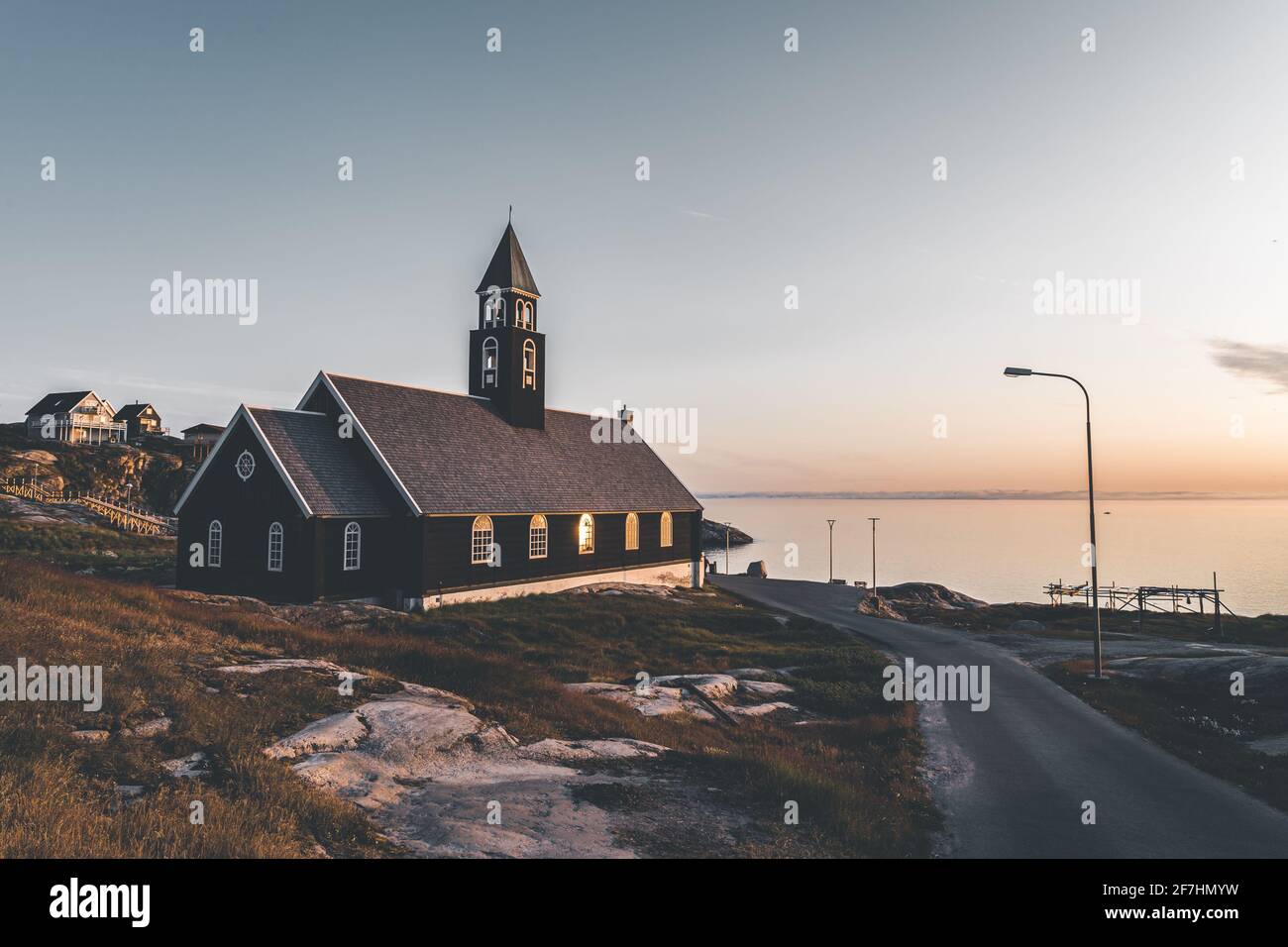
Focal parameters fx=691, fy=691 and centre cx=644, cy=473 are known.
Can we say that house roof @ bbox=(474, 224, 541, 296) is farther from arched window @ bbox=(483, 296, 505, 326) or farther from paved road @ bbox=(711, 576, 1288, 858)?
paved road @ bbox=(711, 576, 1288, 858)

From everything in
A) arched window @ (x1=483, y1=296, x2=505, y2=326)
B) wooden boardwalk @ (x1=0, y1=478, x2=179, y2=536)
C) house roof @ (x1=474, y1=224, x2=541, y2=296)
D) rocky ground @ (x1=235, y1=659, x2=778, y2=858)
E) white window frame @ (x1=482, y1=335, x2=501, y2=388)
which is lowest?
rocky ground @ (x1=235, y1=659, x2=778, y2=858)

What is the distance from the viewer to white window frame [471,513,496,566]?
116ft

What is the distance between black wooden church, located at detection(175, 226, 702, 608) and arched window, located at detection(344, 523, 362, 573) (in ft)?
0.21

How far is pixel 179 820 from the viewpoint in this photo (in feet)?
28.6

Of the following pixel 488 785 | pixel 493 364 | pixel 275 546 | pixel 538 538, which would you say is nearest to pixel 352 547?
pixel 275 546

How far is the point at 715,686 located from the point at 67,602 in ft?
61.4

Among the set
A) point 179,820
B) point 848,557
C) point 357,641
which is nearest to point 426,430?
point 357,641

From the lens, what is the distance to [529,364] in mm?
44406

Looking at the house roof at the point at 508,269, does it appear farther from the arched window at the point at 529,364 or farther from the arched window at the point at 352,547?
the arched window at the point at 352,547

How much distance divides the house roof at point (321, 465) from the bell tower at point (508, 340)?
1126cm

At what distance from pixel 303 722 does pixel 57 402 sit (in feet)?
461

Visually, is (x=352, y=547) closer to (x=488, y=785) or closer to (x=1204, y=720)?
(x=488, y=785)

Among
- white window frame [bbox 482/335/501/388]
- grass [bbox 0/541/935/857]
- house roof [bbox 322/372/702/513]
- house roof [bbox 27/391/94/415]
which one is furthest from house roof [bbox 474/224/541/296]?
house roof [bbox 27/391/94/415]

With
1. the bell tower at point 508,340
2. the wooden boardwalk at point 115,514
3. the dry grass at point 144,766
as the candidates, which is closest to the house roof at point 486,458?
the bell tower at point 508,340
